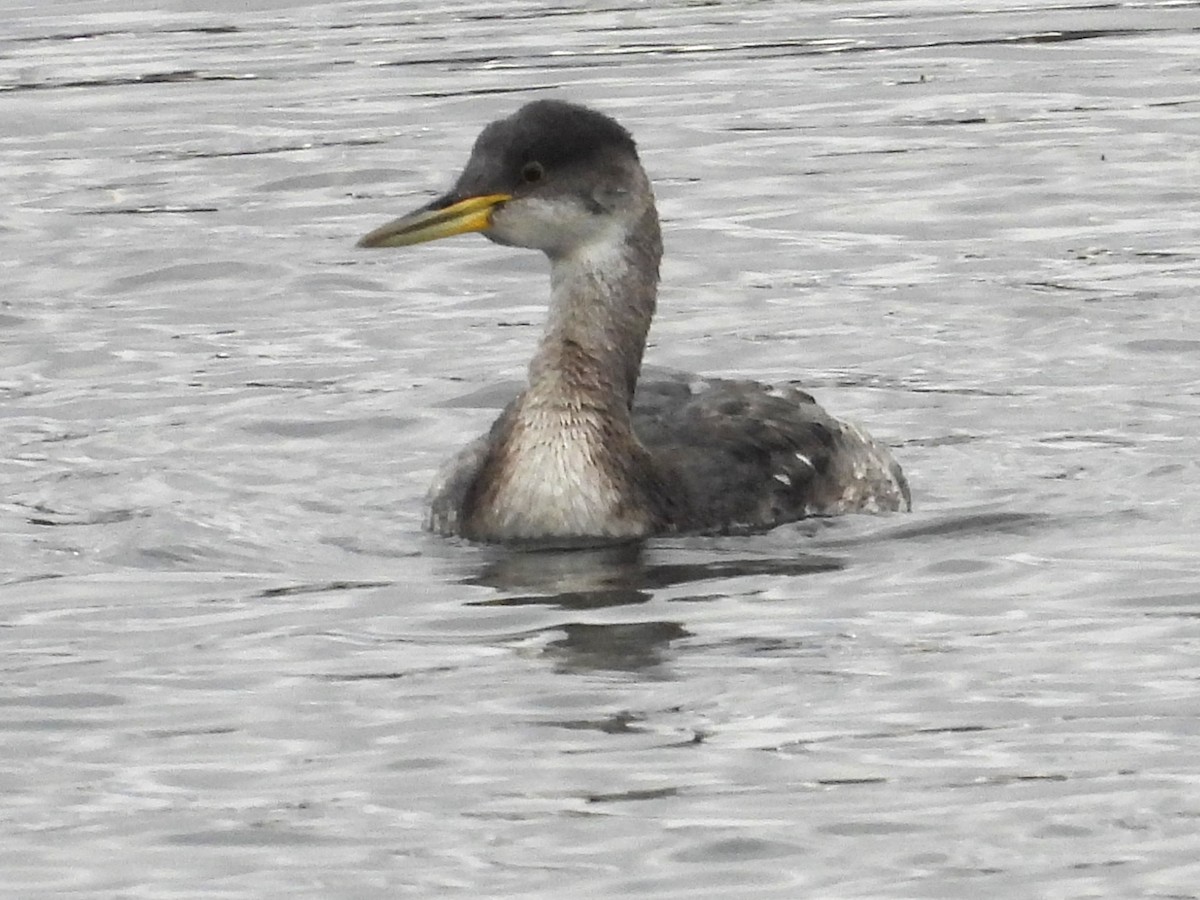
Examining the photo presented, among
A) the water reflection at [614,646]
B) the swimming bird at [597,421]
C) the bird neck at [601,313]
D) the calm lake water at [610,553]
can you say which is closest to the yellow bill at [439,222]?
the swimming bird at [597,421]

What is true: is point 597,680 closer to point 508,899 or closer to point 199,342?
point 508,899

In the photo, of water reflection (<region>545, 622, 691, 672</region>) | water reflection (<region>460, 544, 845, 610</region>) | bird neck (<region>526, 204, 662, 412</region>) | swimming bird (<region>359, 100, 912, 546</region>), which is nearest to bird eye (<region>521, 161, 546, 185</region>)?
swimming bird (<region>359, 100, 912, 546</region>)

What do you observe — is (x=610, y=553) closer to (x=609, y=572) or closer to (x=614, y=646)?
(x=609, y=572)

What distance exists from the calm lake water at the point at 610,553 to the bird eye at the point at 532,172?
4.50 ft

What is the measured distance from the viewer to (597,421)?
12508 millimetres

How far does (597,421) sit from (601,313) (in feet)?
1.59

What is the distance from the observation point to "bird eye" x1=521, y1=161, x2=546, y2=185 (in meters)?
12.5

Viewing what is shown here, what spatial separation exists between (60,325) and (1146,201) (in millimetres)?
5707

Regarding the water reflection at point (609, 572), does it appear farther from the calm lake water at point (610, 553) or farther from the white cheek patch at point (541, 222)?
the white cheek patch at point (541, 222)

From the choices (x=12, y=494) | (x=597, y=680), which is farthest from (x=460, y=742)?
(x=12, y=494)

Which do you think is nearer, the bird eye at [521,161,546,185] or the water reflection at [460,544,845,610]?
the water reflection at [460,544,845,610]

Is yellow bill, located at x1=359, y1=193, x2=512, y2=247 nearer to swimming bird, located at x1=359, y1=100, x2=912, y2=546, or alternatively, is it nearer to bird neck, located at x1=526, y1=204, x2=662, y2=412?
swimming bird, located at x1=359, y1=100, x2=912, y2=546

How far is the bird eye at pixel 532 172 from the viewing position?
12.5m

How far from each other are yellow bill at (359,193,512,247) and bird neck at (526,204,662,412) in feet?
1.52
